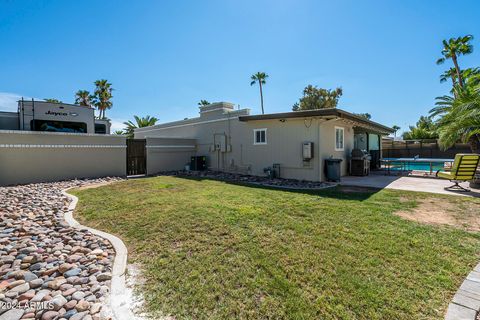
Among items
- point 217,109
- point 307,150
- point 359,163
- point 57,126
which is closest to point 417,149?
point 359,163

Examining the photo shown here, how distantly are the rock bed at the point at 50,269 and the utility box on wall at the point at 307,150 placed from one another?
7812 millimetres

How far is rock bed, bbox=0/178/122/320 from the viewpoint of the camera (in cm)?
232

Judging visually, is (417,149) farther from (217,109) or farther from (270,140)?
(217,109)

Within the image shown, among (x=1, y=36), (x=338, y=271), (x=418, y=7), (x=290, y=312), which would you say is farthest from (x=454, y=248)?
(x=1, y=36)

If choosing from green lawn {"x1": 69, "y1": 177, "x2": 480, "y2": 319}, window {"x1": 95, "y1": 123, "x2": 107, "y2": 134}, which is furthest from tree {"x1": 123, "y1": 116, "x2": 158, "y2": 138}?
green lawn {"x1": 69, "y1": 177, "x2": 480, "y2": 319}

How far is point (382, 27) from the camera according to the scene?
1039 centimetres

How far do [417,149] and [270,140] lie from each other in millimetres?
20913

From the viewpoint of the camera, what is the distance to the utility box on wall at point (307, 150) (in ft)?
31.0

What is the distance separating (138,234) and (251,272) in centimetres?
234

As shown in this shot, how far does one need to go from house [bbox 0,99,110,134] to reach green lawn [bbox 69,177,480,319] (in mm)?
8093

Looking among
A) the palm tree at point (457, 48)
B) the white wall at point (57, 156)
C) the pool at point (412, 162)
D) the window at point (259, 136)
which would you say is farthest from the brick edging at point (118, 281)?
the palm tree at point (457, 48)

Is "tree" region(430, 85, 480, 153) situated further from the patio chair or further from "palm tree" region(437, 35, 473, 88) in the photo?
"palm tree" region(437, 35, 473, 88)

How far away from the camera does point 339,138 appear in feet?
37.7

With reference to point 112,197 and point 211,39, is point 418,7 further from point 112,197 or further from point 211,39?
point 112,197
